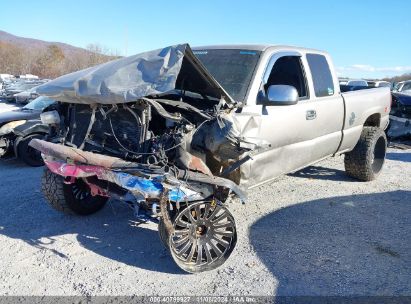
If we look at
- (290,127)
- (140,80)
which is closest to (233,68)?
(290,127)

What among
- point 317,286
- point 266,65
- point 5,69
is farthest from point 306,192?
point 5,69

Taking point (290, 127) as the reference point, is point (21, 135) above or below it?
below

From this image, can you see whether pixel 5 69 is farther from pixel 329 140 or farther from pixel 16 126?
pixel 329 140

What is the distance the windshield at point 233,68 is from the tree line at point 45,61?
49.3 m

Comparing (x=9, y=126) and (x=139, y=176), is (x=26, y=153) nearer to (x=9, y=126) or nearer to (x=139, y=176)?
(x=9, y=126)

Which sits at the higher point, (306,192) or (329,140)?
(329,140)

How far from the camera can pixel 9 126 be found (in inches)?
307

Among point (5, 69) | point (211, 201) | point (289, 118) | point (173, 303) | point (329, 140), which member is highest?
point (289, 118)

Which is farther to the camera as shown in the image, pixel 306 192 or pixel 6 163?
pixel 6 163

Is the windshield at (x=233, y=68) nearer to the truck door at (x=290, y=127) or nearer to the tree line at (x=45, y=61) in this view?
the truck door at (x=290, y=127)

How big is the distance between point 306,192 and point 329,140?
0.89 meters

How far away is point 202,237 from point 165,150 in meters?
0.88

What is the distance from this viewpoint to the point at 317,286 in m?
3.37

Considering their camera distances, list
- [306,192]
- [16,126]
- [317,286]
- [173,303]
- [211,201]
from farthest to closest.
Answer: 1. [16,126]
2. [306,192]
3. [211,201]
4. [317,286]
5. [173,303]
